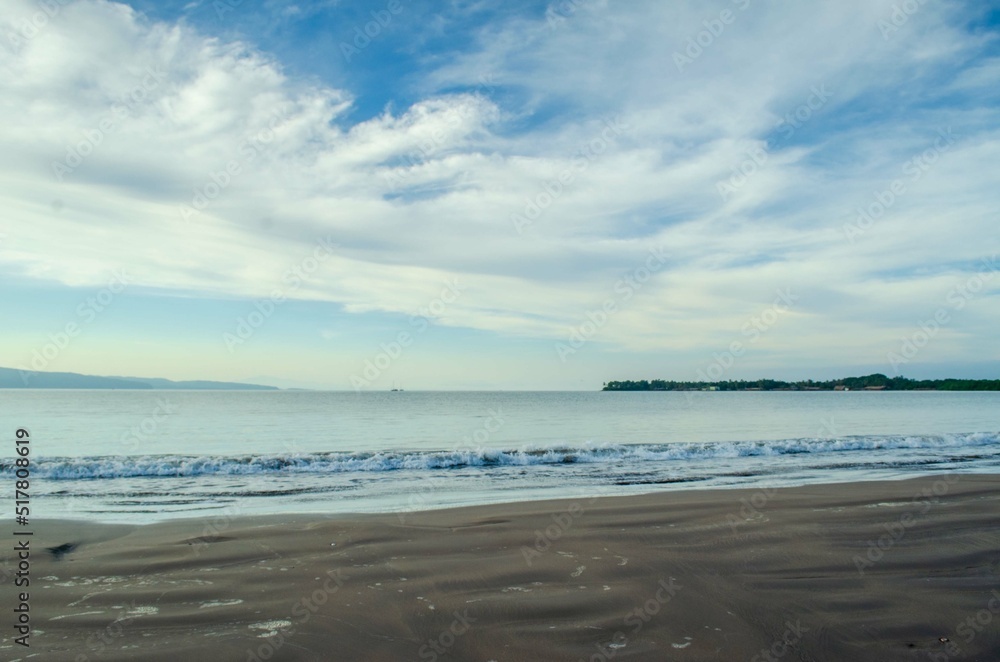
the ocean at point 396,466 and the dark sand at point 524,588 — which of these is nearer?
the dark sand at point 524,588

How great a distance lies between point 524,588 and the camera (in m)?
5.62

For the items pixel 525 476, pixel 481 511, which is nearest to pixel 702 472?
pixel 525 476

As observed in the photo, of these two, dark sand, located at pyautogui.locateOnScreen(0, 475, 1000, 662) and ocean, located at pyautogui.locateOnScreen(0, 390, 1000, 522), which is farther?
ocean, located at pyautogui.locateOnScreen(0, 390, 1000, 522)

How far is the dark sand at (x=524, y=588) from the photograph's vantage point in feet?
14.5

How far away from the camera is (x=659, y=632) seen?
15.2 feet

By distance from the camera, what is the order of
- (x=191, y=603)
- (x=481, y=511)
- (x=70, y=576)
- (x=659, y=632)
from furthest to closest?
(x=481, y=511) → (x=70, y=576) → (x=191, y=603) → (x=659, y=632)

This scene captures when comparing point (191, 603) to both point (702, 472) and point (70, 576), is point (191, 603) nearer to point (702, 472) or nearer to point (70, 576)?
point (70, 576)

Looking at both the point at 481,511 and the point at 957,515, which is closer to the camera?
the point at 957,515

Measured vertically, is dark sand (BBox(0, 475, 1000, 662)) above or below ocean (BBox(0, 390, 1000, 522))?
above

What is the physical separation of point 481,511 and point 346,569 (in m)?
3.85

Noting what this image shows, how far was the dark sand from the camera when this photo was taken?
14.5ft

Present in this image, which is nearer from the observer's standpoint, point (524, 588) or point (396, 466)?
point (524, 588)

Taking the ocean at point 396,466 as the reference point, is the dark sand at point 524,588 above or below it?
above

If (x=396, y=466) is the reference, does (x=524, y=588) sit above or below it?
above
